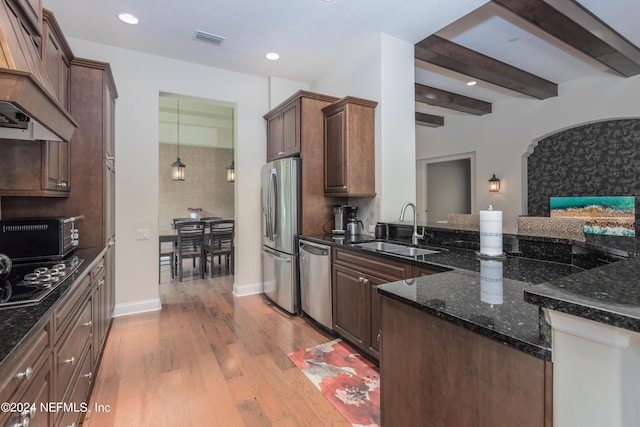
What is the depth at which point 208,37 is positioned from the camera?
3.33 m

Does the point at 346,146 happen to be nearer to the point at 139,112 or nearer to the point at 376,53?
the point at 376,53

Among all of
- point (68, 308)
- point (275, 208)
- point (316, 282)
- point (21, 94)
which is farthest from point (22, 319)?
point (275, 208)

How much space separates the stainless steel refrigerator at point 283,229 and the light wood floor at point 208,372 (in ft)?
0.86

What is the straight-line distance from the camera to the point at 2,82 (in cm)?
107

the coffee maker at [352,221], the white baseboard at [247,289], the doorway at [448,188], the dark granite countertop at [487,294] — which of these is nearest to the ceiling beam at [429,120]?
the doorway at [448,188]

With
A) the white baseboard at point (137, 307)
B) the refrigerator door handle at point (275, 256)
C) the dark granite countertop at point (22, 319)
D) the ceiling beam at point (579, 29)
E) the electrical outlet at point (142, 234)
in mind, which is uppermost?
the ceiling beam at point (579, 29)

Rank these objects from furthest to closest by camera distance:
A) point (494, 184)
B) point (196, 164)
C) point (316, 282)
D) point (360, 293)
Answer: point (196, 164) < point (494, 184) < point (316, 282) < point (360, 293)

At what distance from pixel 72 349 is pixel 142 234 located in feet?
7.58

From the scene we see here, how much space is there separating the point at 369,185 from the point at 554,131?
160 inches

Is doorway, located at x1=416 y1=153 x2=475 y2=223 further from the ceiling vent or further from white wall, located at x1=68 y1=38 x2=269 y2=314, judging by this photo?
white wall, located at x1=68 y1=38 x2=269 y2=314

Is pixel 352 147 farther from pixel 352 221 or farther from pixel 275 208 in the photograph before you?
pixel 275 208

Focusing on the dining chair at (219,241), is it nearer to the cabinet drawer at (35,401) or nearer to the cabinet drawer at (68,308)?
the cabinet drawer at (68,308)

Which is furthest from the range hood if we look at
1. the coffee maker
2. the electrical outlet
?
the coffee maker

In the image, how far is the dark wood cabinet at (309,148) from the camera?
3.56 metres
